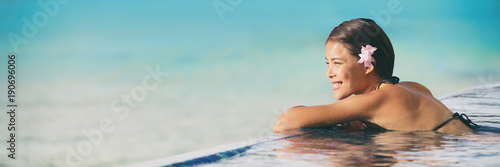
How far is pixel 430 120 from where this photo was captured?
273cm

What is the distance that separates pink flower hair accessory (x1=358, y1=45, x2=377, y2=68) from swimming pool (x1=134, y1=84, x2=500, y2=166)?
36 centimetres

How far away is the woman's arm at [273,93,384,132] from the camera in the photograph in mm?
2570

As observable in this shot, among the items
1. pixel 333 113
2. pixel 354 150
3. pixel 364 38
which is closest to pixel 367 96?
pixel 333 113

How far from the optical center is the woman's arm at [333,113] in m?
2.57

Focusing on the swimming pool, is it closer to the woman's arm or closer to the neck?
the woman's arm

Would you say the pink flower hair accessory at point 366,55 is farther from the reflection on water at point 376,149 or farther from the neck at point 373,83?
the reflection on water at point 376,149

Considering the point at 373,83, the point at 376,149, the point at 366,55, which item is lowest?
the point at 376,149

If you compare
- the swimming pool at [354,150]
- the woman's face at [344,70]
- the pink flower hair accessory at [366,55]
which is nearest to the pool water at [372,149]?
the swimming pool at [354,150]

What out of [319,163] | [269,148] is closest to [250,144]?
[269,148]

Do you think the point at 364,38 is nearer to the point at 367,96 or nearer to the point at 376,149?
the point at 367,96

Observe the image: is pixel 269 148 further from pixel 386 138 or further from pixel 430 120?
pixel 430 120

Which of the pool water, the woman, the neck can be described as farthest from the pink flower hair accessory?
the pool water

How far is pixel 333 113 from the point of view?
2.61 m

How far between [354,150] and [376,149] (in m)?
0.10
